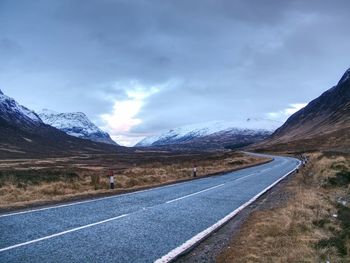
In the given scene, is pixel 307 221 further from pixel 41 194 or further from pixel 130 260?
pixel 41 194

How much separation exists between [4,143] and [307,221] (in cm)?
18009

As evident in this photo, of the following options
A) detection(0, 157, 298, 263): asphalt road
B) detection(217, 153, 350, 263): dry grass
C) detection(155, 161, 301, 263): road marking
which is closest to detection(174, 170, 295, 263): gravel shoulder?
detection(155, 161, 301, 263): road marking

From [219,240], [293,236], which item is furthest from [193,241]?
[293,236]

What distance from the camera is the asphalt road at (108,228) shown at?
8.52 meters

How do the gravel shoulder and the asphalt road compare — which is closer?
the asphalt road

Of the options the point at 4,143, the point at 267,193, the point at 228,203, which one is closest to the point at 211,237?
the point at 228,203

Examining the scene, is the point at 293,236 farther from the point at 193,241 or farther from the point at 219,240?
the point at 193,241

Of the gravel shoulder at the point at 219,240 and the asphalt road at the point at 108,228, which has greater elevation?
the asphalt road at the point at 108,228

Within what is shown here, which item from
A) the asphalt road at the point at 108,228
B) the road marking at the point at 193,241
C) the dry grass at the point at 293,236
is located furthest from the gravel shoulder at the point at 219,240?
the asphalt road at the point at 108,228

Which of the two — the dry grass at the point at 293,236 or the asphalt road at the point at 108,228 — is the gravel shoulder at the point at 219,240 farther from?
the asphalt road at the point at 108,228

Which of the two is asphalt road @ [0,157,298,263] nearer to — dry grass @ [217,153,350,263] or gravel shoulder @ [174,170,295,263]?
gravel shoulder @ [174,170,295,263]

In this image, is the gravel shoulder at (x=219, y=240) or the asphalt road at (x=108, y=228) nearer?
the asphalt road at (x=108, y=228)

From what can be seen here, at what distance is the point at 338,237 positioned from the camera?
10.3 metres

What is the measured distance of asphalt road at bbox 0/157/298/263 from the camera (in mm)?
8516
